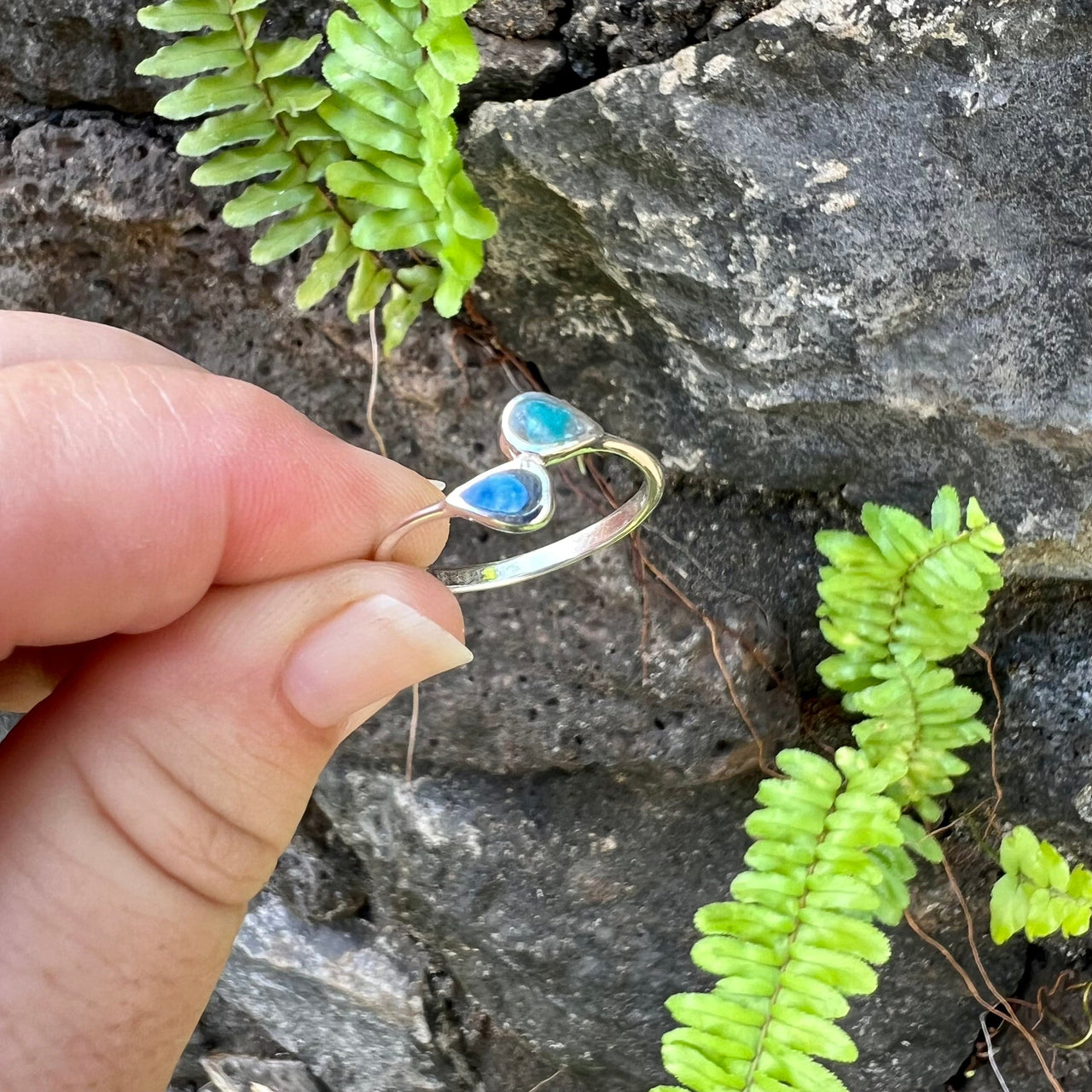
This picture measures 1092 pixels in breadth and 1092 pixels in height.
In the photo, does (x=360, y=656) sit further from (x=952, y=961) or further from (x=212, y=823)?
(x=952, y=961)

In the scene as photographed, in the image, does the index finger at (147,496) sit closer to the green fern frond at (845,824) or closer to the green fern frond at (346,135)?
the green fern frond at (346,135)

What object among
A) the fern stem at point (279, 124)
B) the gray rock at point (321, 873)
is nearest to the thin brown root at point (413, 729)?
the gray rock at point (321, 873)

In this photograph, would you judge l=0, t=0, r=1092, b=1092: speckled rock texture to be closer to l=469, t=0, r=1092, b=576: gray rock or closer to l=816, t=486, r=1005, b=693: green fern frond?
l=469, t=0, r=1092, b=576: gray rock

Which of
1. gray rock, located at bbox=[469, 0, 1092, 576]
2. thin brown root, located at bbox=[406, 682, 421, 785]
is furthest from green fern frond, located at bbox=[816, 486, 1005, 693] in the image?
thin brown root, located at bbox=[406, 682, 421, 785]

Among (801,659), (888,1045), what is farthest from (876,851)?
(888,1045)

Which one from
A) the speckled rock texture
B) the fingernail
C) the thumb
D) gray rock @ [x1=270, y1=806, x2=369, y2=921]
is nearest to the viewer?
the thumb

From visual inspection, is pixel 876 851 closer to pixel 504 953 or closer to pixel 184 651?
pixel 504 953

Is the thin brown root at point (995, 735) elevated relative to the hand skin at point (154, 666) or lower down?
lower down
